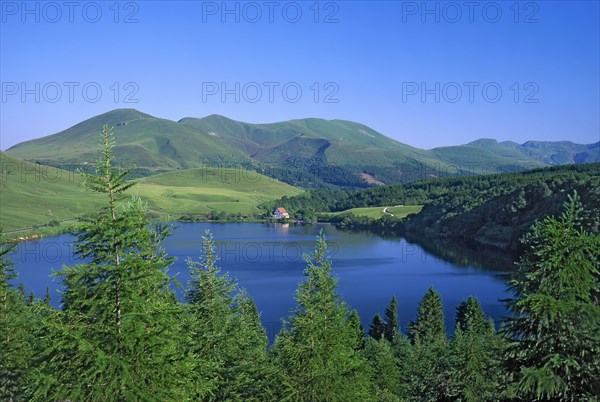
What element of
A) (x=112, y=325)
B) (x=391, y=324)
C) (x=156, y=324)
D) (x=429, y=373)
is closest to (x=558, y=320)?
(x=156, y=324)

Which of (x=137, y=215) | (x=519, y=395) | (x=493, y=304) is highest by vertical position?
(x=137, y=215)

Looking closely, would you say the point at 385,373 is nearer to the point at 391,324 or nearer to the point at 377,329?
the point at 391,324

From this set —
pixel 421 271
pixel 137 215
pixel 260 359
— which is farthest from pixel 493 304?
pixel 137 215

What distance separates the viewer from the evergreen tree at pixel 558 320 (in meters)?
12.8

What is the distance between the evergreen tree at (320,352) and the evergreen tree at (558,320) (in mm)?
5577

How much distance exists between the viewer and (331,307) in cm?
1850

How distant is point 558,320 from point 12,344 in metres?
18.9

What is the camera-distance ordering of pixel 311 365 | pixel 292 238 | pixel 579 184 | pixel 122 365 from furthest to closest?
pixel 292 238 < pixel 579 184 < pixel 311 365 < pixel 122 365

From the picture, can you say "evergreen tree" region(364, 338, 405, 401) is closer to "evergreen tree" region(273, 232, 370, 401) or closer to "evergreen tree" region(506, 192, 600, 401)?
"evergreen tree" region(273, 232, 370, 401)

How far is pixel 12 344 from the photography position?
2009cm

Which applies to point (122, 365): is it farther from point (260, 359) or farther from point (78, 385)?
point (260, 359)

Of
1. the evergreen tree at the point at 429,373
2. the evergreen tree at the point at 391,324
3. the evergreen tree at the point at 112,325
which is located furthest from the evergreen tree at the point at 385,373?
the evergreen tree at the point at 112,325

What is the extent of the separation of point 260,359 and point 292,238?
13523 cm

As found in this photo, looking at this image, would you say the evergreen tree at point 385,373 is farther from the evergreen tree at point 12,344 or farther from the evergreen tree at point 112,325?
the evergreen tree at point 112,325
